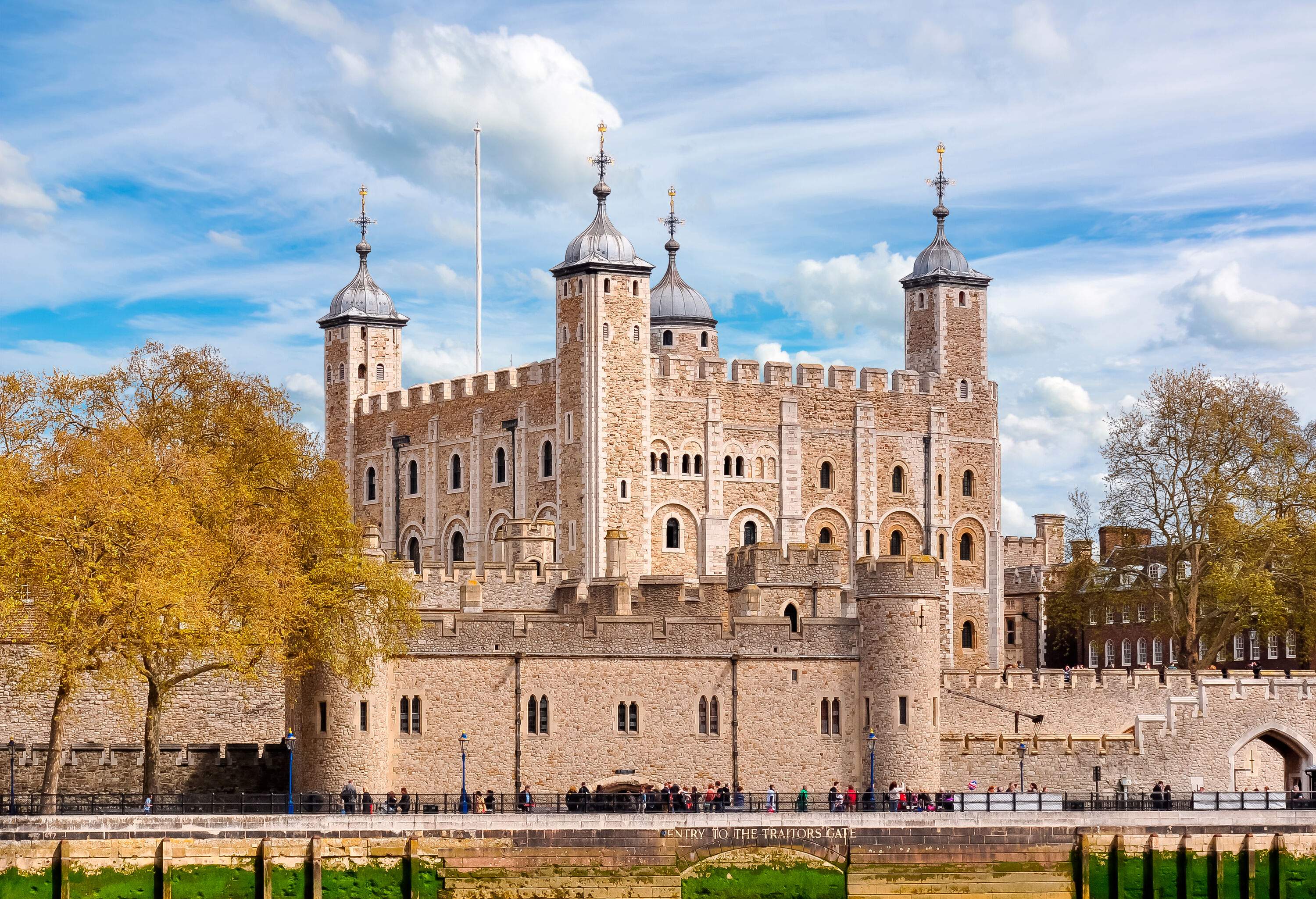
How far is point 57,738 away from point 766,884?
47.4 ft

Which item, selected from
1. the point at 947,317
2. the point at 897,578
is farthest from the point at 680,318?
the point at 897,578

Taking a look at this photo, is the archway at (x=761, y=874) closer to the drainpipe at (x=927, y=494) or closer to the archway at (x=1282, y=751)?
the archway at (x=1282, y=751)

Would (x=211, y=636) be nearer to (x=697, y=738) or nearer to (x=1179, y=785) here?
(x=697, y=738)

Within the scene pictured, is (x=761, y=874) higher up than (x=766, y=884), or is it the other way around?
(x=761, y=874)

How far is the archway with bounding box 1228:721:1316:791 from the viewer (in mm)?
62125

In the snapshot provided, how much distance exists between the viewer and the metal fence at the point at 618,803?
4628cm

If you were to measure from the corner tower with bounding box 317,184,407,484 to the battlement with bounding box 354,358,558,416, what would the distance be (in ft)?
2.42

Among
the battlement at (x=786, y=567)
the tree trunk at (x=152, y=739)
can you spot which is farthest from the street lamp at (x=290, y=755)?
the battlement at (x=786, y=567)

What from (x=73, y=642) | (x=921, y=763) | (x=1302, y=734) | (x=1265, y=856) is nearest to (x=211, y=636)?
(x=73, y=642)

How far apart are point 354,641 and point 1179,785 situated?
71.4ft

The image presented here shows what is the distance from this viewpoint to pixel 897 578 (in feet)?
183

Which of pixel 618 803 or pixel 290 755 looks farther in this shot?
pixel 290 755

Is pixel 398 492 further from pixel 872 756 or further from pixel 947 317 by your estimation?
pixel 872 756

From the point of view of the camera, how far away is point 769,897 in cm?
4681
